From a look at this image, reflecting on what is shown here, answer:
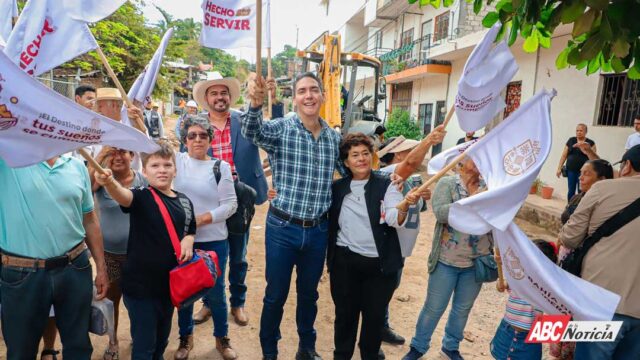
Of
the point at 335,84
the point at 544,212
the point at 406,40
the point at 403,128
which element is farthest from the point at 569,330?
the point at 406,40

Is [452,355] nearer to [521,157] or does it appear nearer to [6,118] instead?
[521,157]

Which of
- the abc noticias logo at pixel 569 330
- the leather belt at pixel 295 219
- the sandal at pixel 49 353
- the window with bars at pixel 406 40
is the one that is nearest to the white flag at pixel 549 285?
the abc noticias logo at pixel 569 330

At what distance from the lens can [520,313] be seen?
8.35 ft

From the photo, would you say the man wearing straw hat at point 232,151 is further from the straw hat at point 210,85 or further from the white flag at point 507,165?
the white flag at point 507,165

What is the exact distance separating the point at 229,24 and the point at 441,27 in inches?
556

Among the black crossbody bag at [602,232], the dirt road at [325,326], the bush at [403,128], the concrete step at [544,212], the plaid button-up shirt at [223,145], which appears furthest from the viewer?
the bush at [403,128]

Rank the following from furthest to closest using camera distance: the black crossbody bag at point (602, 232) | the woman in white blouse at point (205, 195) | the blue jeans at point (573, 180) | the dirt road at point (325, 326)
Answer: the blue jeans at point (573, 180) → the dirt road at point (325, 326) → the woman in white blouse at point (205, 195) → the black crossbody bag at point (602, 232)

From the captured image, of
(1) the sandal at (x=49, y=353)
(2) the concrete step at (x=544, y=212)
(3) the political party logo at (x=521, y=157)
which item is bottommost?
(1) the sandal at (x=49, y=353)

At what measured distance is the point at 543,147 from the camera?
2.08 meters

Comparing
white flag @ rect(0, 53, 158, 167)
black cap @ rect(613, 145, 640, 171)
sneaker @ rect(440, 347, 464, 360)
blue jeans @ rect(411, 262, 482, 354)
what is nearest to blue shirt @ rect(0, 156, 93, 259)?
white flag @ rect(0, 53, 158, 167)

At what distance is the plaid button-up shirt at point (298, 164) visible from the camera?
281 centimetres

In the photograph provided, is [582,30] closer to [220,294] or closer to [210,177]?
[210,177]

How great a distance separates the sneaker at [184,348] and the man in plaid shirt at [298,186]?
0.72 m

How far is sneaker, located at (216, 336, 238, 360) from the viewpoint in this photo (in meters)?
3.20
